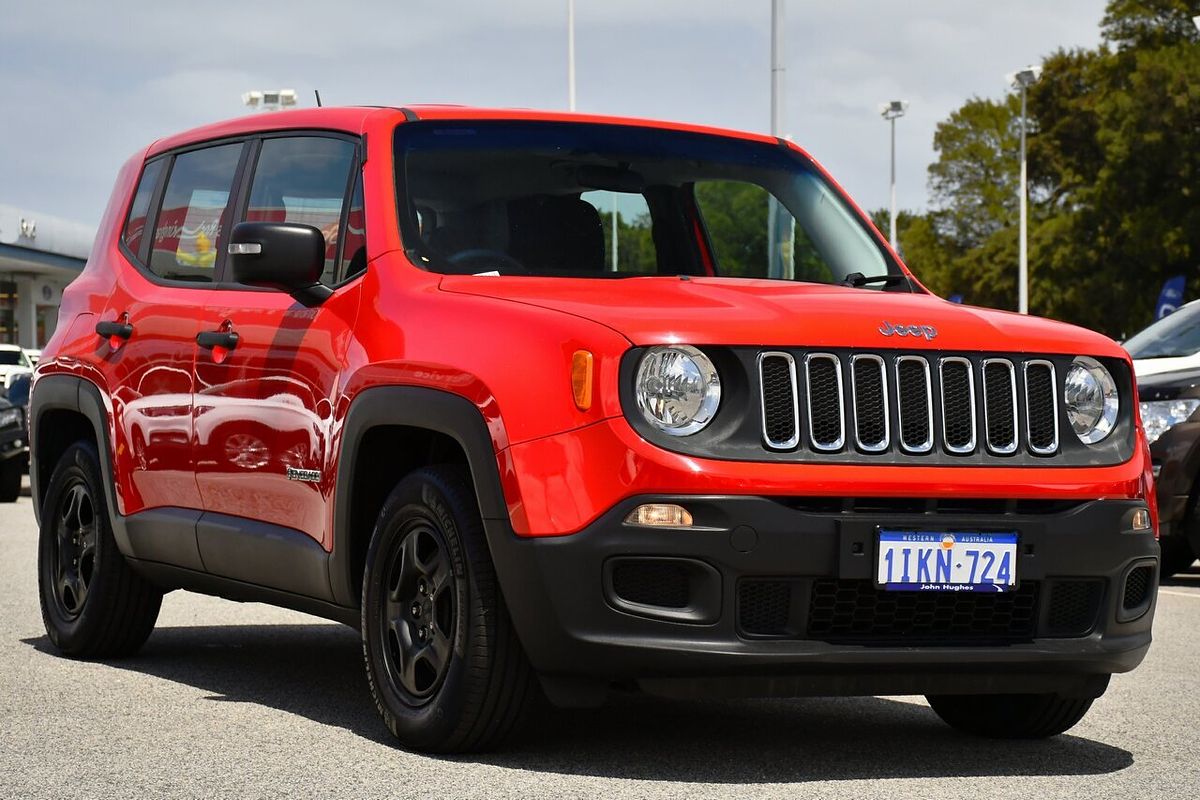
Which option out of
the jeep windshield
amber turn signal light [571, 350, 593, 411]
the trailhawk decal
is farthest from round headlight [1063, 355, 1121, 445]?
the trailhawk decal

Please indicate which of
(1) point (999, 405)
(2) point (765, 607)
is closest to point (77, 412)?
(2) point (765, 607)

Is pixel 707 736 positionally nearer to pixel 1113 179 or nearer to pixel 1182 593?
pixel 1182 593

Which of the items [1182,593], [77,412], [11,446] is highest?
[77,412]

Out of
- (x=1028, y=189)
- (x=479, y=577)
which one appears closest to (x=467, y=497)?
(x=479, y=577)

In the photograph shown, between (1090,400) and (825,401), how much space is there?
0.91m

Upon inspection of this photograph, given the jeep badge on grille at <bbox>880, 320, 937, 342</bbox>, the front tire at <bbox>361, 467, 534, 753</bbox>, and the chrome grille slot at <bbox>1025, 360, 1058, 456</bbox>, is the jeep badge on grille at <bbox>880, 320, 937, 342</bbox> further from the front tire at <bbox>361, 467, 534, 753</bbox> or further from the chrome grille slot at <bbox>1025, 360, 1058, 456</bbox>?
the front tire at <bbox>361, 467, 534, 753</bbox>

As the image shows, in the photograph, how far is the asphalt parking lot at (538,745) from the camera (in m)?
5.33

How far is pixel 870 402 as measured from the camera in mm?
5371

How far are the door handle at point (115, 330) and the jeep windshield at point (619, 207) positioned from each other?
5.37 feet

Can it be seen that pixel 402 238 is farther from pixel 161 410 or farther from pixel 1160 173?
pixel 1160 173

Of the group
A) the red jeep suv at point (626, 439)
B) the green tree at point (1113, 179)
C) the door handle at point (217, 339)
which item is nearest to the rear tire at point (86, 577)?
the red jeep suv at point (626, 439)

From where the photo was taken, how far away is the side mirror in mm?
6203

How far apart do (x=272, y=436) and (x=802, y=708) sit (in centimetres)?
198

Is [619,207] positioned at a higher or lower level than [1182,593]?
higher
